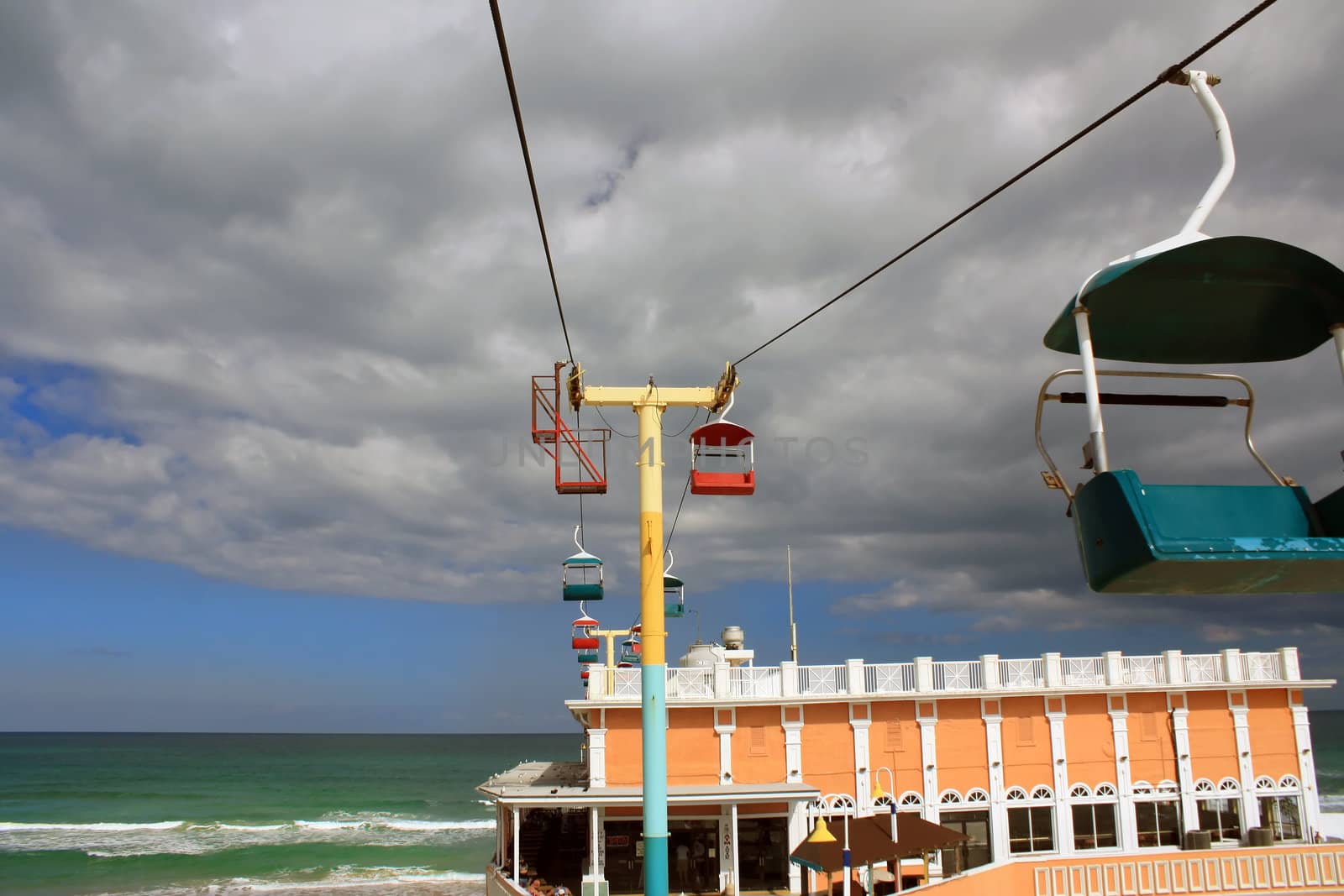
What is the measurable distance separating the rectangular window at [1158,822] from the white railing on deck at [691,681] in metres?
11.9

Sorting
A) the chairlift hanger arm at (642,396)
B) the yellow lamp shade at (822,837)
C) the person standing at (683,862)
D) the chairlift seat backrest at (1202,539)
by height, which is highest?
Answer: the chairlift hanger arm at (642,396)

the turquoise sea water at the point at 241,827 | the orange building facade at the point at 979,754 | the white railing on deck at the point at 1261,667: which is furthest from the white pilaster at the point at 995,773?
the turquoise sea water at the point at 241,827

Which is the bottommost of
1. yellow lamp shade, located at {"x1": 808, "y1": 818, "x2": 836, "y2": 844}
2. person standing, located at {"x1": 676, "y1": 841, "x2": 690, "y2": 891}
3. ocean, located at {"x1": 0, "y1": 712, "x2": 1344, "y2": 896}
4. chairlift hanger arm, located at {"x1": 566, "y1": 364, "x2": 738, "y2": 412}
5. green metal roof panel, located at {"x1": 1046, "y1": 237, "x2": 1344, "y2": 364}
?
ocean, located at {"x1": 0, "y1": 712, "x2": 1344, "y2": 896}

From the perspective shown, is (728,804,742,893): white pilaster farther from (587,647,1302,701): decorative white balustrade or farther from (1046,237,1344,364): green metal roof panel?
(1046,237,1344,364): green metal roof panel

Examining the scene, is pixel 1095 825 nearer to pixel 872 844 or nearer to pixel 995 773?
pixel 995 773

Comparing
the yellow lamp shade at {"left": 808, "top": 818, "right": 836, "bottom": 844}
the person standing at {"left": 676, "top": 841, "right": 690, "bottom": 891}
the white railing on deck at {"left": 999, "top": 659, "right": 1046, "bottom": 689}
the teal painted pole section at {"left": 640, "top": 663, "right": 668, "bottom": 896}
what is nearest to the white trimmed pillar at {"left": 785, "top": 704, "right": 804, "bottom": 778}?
the person standing at {"left": 676, "top": 841, "right": 690, "bottom": 891}

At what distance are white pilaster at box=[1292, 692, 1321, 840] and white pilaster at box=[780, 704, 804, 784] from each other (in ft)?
45.4

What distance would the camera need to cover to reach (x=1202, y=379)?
4418 mm

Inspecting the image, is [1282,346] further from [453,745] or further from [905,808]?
[453,745]

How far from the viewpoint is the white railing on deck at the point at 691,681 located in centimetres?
2456

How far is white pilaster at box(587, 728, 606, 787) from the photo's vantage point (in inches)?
920

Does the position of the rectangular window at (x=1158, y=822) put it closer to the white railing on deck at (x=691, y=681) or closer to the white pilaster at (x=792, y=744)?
the white pilaster at (x=792, y=744)

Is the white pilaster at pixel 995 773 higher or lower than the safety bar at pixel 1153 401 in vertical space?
lower

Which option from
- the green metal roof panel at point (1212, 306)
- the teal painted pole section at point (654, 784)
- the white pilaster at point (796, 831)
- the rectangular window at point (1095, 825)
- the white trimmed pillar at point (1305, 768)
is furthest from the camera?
the white trimmed pillar at point (1305, 768)
